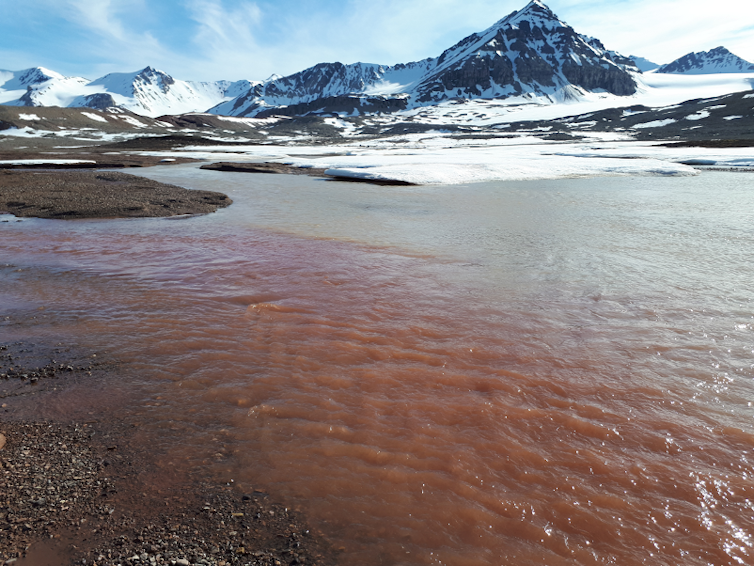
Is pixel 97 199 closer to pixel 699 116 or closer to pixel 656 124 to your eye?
pixel 656 124

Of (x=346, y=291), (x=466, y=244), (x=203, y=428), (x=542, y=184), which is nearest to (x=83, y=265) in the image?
(x=346, y=291)

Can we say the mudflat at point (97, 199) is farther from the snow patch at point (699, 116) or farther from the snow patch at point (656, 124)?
the snow patch at point (699, 116)

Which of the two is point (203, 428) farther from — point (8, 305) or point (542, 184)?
point (542, 184)

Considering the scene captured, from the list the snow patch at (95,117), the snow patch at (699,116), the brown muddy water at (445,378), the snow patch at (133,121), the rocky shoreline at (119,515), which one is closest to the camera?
the rocky shoreline at (119,515)

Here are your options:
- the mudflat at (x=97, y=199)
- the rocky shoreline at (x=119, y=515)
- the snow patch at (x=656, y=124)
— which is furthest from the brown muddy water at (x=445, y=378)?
the snow patch at (x=656, y=124)

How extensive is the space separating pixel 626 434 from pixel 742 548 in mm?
1117

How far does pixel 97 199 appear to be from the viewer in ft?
50.7

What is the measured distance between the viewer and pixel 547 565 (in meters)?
2.70

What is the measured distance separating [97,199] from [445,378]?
16014 millimetres

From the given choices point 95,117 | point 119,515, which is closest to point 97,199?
point 119,515

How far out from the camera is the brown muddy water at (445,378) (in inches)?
119

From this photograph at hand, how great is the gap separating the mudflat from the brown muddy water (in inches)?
155

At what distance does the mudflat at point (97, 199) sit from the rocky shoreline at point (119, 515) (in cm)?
1212

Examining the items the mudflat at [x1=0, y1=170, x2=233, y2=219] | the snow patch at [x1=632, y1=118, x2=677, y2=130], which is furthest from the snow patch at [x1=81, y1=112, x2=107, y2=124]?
the snow patch at [x1=632, y1=118, x2=677, y2=130]
